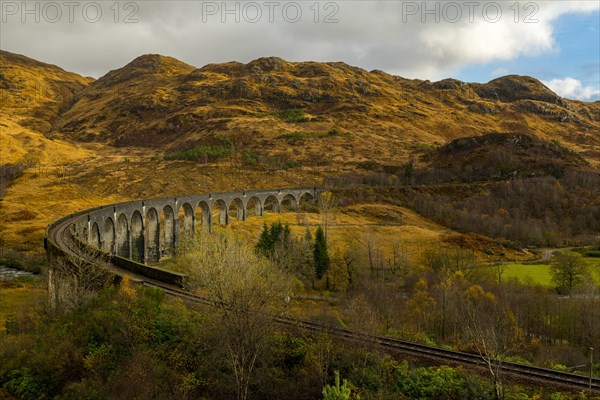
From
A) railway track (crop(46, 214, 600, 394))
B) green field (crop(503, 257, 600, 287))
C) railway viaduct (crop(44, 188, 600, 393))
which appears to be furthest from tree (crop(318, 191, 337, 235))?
railway track (crop(46, 214, 600, 394))

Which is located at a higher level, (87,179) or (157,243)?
(87,179)

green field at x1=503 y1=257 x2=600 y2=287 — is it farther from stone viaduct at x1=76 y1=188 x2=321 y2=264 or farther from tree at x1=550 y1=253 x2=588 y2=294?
stone viaduct at x1=76 y1=188 x2=321 y2=264

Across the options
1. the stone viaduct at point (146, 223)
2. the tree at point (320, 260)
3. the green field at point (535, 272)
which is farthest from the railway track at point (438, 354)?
the green field at point (535, 272)

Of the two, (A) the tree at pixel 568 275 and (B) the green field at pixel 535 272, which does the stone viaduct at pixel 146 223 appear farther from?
(A) the tree at pixel 568 275

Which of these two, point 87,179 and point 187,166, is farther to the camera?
point 187,166

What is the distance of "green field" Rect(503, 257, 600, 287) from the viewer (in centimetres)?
6167

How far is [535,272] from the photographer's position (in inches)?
2625

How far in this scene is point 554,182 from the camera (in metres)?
120

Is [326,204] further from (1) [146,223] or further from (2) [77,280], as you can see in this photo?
(2) [77,280]

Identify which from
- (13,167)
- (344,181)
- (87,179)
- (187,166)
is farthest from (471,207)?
(13,167)

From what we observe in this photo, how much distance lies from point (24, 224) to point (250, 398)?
3286 inches

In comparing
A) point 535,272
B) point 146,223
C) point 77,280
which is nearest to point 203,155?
point 146,223

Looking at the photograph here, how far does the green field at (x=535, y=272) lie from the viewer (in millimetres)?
61666

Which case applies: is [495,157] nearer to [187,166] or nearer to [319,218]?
[319,218]
